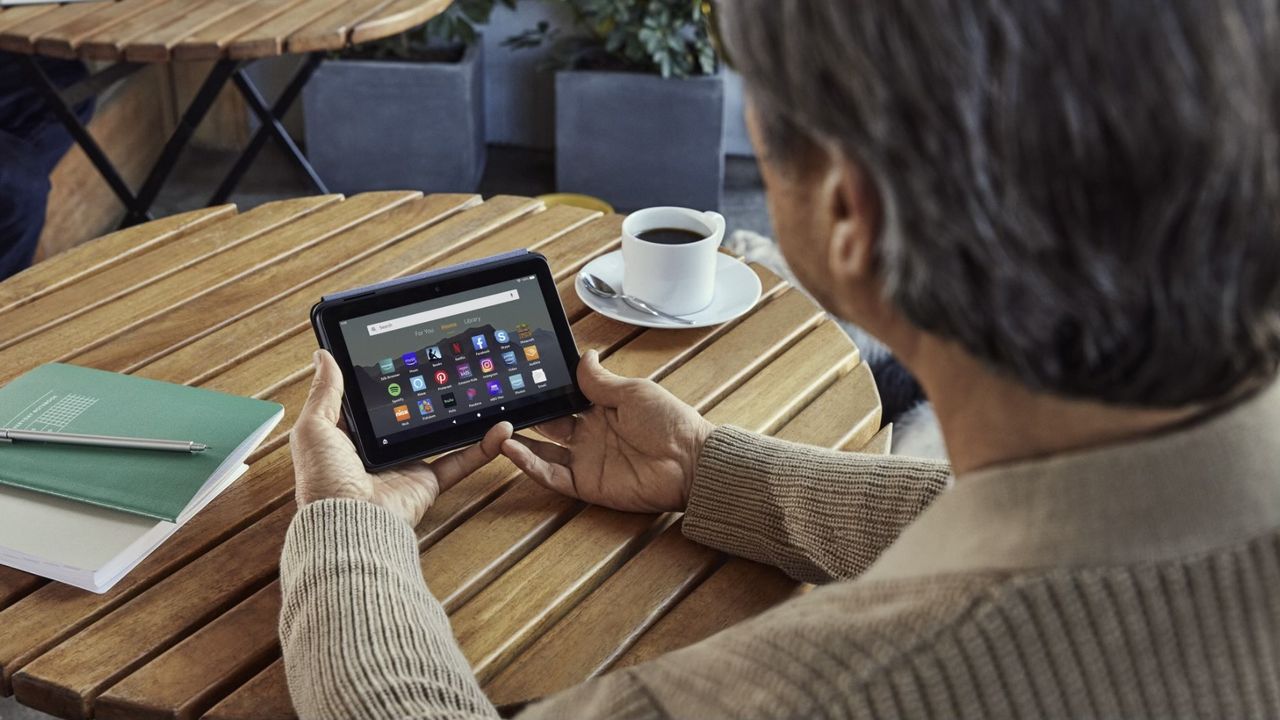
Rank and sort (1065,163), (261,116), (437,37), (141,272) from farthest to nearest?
1. (437,37)
2. (261,116)
3. (141,272)
4. (1065,163)

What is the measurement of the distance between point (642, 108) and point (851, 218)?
8.95ft


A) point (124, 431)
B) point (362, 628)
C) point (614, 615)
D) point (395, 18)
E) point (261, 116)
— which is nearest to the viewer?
point (362, 628)

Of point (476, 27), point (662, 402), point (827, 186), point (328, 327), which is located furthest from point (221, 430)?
point (476, 27)

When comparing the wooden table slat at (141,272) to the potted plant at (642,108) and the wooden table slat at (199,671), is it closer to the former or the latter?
the wooden table slat at (199,671)

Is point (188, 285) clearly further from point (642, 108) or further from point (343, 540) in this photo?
point (642, 108)

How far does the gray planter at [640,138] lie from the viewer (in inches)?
126

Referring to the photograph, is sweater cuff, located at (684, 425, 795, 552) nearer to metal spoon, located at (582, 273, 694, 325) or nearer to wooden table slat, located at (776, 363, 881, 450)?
wooden table slat, located at (776, 363, 881, 450)

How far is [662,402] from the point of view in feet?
3.45

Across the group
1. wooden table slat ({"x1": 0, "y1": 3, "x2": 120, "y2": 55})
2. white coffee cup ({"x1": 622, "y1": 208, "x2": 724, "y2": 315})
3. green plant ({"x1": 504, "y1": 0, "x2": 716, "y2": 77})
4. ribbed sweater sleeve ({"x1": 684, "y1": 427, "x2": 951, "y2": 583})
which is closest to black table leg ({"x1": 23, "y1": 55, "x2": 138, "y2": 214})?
wooden table slat ({"x1": 0, "y1": 3, "x2": 120, "y2": 55})

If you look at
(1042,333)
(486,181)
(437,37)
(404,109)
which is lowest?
(486,181)

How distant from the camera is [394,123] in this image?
10.6 feet

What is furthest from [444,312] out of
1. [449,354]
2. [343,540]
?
[343,540]

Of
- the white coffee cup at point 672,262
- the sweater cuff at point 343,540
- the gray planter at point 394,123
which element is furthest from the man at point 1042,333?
the gray planter at point 394,123

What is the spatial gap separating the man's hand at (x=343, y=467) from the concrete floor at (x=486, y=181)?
2281mm
